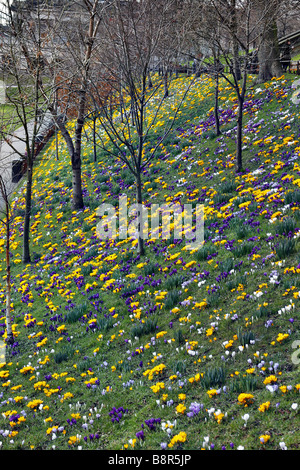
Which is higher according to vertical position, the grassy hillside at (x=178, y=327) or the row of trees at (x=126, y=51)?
the row of trees at (x=126, y=51)

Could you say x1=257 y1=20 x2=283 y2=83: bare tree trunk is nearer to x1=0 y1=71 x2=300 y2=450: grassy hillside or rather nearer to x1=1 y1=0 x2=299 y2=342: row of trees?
x1=1 y1=0 x2=299 y2=342: row of trees

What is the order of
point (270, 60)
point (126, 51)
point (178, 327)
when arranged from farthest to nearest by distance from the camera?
1. point (270, 60)
2. point (126, 51)
3. point (178, 327)

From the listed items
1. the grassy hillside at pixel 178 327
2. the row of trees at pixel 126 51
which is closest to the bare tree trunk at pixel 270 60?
the row of trees at pixel 126 51

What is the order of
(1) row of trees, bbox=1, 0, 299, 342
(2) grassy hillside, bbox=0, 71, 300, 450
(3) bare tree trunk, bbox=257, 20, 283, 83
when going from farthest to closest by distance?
(3) bare tree trunk, bbox=257, 20, 283, 83 → (1) row of trees, bbox=1, 0, 299, 342 → (2) grassy hillside, bbox=0, 71, 300, 450

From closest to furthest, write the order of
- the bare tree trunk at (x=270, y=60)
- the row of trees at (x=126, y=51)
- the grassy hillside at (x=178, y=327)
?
1. the grassy hillside at (x=178, y=327)
2. the row of trees at (x=126, y=51)
3. the bare tree trunk at (x=270, y=60)

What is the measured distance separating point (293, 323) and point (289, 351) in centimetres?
46

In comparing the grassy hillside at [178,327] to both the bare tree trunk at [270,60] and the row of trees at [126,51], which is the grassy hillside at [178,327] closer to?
the row of trees at [126,51]

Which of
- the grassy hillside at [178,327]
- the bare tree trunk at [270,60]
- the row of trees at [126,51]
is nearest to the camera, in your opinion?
the grassy hillside at [178,327]

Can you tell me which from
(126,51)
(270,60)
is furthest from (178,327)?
(270,60)

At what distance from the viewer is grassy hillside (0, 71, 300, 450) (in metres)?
4.05

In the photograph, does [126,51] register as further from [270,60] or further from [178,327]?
[270,60]

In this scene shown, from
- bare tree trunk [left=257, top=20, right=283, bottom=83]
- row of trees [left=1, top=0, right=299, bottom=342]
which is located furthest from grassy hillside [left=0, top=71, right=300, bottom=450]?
bare tree trunk [left=257, top=20, right=283, bottom=83]

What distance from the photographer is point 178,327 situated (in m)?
5.96

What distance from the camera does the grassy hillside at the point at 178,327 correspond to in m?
4.05
